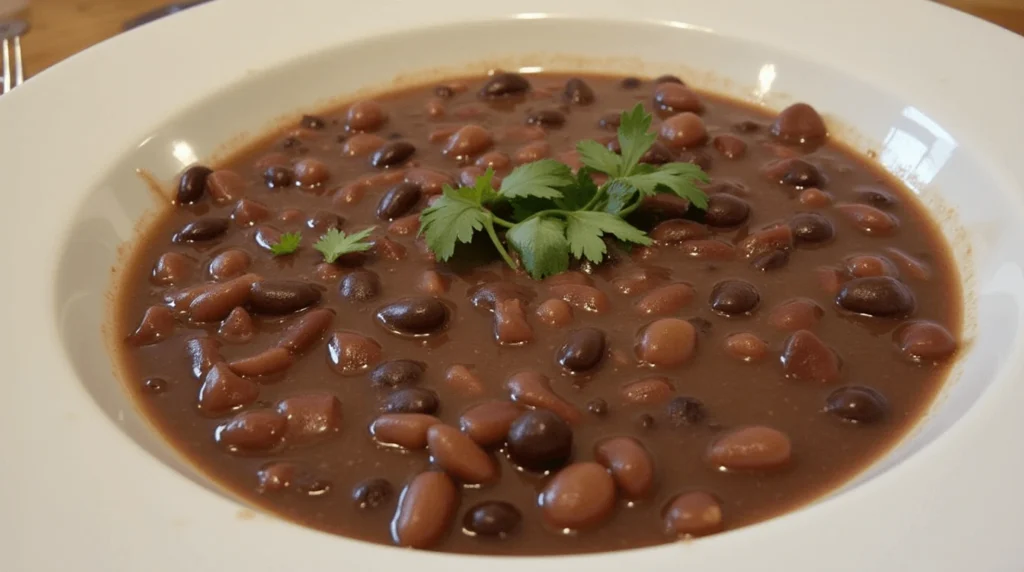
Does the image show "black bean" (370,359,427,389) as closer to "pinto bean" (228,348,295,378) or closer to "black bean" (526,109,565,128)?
"pinto bean" (228,348,295,378)

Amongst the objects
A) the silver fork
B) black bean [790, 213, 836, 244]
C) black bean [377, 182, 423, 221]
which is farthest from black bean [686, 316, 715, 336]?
the silver fork

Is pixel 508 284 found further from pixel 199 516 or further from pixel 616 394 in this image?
pixel 199 516

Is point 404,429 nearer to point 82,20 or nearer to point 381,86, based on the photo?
point 381,86

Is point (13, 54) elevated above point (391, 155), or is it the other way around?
point (391, 155)

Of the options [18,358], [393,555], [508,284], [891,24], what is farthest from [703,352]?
[891,24]

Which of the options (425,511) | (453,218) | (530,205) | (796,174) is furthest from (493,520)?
(796,174)

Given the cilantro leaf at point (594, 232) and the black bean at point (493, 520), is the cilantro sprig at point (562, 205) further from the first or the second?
the black bean at point (493, 520)

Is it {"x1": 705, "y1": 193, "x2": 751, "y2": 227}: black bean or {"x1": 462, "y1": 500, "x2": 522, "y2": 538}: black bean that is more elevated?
{"x1": 705, "y1": 193, "x2": 751, "y2": 227}: black bean
